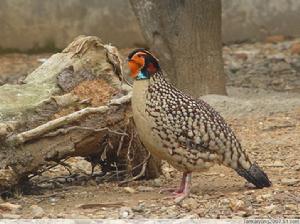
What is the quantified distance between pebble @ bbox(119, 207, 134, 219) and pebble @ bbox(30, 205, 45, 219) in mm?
446

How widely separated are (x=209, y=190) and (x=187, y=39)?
13.2ft

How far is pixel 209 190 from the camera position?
227 inches

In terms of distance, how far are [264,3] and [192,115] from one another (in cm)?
793

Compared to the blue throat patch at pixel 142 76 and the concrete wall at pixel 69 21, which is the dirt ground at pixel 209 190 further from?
the concrete wall at pixel 69 21

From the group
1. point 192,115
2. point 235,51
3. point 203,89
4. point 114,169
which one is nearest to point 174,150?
point 192,115

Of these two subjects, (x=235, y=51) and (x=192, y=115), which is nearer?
(x=192, y=115)

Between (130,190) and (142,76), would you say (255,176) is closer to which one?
(130,190)

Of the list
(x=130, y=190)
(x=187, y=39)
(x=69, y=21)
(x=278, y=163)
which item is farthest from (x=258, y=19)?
(x=130, y=190)

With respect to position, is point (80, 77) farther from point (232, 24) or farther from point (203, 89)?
point (232, 24)

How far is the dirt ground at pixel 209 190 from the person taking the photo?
201 inches

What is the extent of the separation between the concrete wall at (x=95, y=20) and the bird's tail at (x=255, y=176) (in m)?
7.71

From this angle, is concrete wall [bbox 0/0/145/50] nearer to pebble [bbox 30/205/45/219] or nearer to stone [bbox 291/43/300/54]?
stone [bbox 291/43/300/54]

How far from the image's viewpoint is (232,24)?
1342 centimetres

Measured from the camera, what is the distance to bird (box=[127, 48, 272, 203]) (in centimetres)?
550
